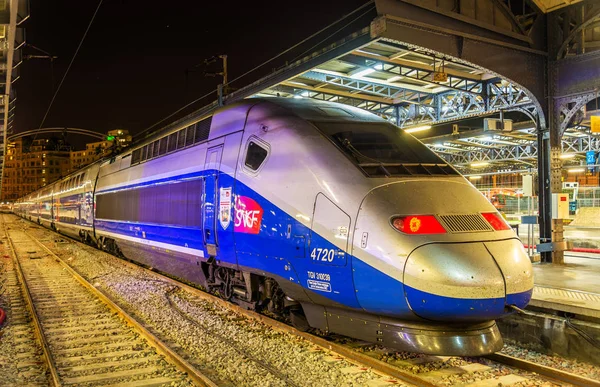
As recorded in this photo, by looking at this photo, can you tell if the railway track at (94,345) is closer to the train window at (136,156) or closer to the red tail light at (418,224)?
the red tail light at (418,224)

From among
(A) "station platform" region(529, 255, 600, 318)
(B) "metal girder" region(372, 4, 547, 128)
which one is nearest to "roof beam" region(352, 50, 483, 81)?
(B) "metal girder" region(372, 4, 547, 128)

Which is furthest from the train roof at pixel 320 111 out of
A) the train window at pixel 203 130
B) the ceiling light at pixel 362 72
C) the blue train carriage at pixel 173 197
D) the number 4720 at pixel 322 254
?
the ceiling light at pixel 362 72

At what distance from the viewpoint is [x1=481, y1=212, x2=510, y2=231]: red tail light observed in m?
5.82

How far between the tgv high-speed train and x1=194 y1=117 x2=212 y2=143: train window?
0.03 m

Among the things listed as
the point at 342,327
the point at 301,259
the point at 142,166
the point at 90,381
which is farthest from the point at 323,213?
the point at 142,166

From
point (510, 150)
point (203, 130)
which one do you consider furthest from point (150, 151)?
point (510, 150)

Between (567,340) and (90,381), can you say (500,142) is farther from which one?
(90,381)

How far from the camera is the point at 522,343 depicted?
7.87 metres

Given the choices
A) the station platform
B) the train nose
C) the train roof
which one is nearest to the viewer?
the train nose

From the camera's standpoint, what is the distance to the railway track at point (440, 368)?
5.54m

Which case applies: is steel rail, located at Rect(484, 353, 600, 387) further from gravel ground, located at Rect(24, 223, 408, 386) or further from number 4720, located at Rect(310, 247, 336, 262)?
number 4720, located at Rect(310, 247, 336, 262)

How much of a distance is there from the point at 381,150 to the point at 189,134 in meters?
4.43

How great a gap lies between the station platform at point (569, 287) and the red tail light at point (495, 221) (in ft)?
7.69

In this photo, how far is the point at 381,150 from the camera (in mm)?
6617
